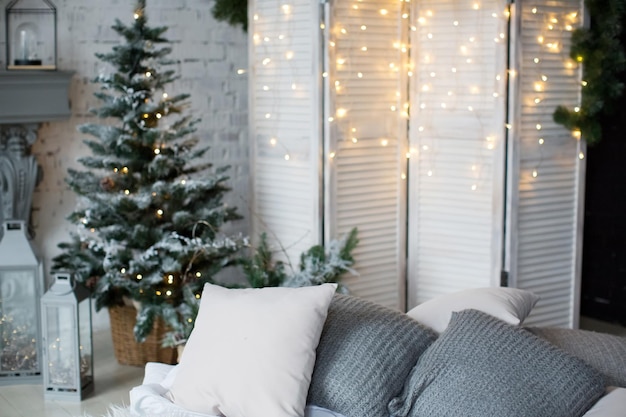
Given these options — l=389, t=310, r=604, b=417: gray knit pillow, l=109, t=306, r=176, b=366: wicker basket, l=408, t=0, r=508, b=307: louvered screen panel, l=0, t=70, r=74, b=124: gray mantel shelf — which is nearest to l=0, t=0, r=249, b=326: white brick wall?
l=0, t=70, r=74, b=124: gray mantel shelf

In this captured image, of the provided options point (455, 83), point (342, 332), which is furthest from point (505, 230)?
point (342, 332)

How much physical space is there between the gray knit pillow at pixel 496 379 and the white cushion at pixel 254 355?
288mm

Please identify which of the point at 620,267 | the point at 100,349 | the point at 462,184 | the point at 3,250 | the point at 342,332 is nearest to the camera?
the point at 342,332

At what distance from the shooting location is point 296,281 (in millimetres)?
4367

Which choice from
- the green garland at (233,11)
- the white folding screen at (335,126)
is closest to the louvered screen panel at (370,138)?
the white folding screen at (335,126)

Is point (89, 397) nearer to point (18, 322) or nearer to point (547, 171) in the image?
point (18, 322)

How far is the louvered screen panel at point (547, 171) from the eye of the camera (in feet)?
14.5

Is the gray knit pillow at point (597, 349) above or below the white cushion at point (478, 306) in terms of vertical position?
below

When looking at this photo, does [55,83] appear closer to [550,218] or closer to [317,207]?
[317,207]

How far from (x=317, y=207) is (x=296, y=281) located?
0.42m

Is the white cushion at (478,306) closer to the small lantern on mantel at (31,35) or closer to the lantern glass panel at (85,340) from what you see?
the lantern glass panel at (85,340)

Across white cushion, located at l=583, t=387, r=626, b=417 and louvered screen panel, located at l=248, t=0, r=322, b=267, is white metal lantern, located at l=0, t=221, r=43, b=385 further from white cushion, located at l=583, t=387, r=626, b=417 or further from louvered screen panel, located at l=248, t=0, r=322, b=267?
white cushion, located at l=583, t=387, r=626, b=417

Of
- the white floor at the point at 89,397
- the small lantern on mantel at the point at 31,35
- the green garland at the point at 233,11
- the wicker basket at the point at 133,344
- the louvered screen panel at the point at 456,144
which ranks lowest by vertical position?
the white floor at the point at 89,397

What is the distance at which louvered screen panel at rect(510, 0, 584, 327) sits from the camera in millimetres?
4422
